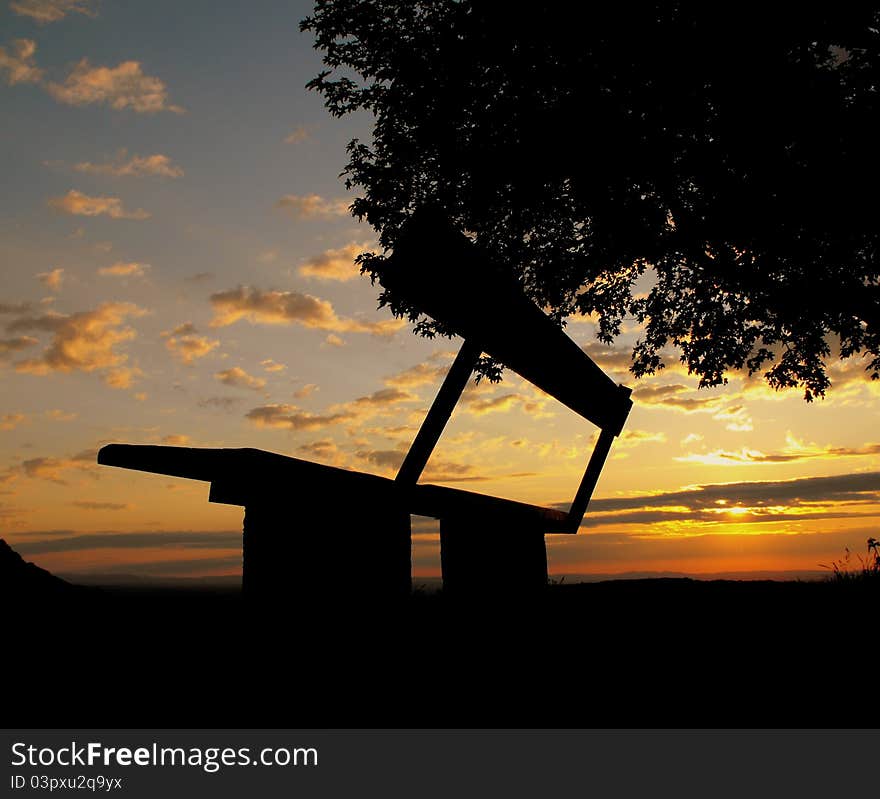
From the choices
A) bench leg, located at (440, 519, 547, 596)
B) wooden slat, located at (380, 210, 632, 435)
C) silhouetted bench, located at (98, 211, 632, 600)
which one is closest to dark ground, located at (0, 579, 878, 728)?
silhouetted bench, located at (98, 211, 632, 600)

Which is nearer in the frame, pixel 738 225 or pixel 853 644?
pixel 853 644

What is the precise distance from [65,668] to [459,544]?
2313 mm

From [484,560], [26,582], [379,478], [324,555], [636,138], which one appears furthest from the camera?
[636,138]

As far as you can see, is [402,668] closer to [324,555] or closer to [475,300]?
[324,555]

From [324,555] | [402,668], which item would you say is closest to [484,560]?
[324,555]

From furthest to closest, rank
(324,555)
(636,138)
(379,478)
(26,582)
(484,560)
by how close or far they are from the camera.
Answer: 1. (636,138)
2. (484,560)
3. (26,582)
4. (379,478)
5. (324,555)

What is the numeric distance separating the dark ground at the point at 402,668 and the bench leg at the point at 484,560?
82cm

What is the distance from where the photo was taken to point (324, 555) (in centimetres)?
319

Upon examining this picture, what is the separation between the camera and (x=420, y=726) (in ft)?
8.14

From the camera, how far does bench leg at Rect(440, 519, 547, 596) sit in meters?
4.60

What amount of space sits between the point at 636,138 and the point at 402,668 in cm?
834

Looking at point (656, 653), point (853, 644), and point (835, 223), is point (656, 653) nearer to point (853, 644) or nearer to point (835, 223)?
point (853, 644)

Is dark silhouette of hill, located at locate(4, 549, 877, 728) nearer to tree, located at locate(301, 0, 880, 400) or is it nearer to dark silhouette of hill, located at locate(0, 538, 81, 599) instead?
dark silhouette of hill, located at locate(0, 538, 81, 599)
